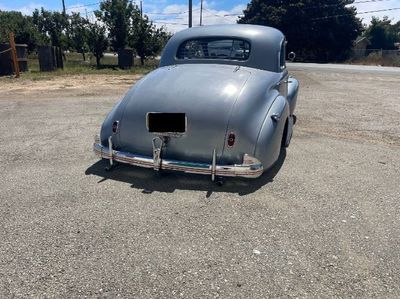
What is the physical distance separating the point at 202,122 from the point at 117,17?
26.6 metres

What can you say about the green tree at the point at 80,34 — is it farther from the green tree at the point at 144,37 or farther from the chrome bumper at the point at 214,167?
the chrome bumper at the point at 214,167

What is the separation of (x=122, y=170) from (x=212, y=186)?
47.7 inches

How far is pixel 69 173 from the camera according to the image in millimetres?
4246

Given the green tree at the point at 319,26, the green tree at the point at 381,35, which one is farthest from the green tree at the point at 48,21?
the green tree at the point at 381,35

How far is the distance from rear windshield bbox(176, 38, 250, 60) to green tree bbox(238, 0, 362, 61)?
38.2 m

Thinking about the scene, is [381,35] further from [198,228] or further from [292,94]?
[198,228]

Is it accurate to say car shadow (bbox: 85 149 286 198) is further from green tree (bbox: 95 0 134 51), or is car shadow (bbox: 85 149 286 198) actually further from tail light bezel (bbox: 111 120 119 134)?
green tree (bbox: 95 0 134 51)

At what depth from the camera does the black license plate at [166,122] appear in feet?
12.3

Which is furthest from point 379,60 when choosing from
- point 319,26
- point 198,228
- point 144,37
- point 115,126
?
point 198,228

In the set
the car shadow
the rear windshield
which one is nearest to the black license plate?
the car shadow

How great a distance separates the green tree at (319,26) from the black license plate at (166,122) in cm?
3988

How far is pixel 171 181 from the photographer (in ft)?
13.1

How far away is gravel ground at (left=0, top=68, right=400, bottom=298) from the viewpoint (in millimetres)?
2363

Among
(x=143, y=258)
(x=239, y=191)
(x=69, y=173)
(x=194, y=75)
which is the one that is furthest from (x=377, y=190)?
(x=69, y=173)
